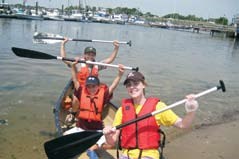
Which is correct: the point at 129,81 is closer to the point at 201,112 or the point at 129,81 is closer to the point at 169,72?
the point at 201,112

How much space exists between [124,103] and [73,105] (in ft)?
10.1

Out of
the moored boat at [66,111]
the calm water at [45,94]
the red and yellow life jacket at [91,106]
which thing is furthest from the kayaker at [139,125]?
the calm water at [45,94]

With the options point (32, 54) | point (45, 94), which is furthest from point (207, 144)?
point (45, 94)

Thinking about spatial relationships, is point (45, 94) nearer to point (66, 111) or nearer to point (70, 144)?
point (66, 111)

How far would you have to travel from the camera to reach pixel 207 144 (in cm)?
799

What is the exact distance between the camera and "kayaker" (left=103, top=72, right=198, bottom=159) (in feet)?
14.2

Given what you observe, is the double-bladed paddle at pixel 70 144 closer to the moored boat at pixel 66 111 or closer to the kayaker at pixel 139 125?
the kayaker at pixel 139 125

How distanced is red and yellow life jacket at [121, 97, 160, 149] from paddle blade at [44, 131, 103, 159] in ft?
1.40

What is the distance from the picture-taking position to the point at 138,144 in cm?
436

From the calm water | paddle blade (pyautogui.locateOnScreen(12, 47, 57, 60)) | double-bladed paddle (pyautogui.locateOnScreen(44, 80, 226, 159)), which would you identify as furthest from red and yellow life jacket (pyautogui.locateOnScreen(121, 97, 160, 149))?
paddle blade (pyautogui.locateOnScreen(12, 47, 57, 60))

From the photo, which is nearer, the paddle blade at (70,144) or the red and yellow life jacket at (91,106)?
the paddle blade at (70,144)

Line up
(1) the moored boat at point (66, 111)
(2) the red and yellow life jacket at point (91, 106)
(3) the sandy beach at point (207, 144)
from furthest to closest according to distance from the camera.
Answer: (3) the sandy beach at point (207, 144)
(1) the moored boat at point (66, 111)
(2) the red and yellow life jacket at point (91, 106)

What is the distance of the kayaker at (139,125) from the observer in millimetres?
4320

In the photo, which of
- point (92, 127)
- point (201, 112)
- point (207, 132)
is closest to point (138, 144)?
point (92, 127)
